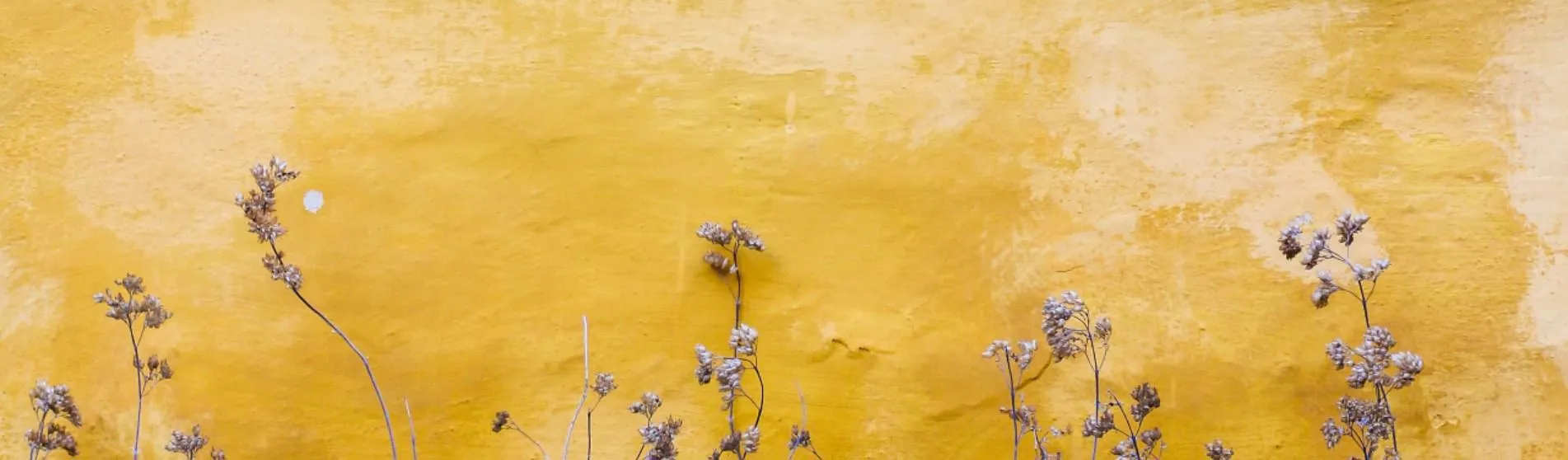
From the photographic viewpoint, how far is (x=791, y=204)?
4324 millimetres

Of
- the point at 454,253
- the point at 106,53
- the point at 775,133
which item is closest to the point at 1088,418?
the point at 775,133

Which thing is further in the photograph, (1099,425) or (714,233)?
(714,233)

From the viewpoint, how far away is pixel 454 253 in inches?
169

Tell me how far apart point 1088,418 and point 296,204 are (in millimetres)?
2815

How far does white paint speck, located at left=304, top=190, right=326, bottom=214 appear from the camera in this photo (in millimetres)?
4309

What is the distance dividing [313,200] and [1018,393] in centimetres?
258

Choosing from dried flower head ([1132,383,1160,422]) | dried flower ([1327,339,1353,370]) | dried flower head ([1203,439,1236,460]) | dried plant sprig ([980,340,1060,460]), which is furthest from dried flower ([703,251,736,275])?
dried flower ([1327,339,1353,370])

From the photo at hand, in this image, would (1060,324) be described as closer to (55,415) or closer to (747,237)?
(747,237)

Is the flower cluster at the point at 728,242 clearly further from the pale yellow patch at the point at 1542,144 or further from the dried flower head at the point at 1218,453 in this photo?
the pale yellow patch at the point at 1542,144

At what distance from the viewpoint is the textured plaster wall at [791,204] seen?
421 cm

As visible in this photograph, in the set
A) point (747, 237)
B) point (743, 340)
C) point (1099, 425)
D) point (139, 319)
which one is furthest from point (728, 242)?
point (139, 319)

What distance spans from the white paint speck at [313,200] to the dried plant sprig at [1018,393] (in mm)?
2380

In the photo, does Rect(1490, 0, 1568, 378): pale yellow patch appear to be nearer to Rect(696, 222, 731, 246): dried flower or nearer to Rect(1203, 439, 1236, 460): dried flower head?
Rect(1203, 439, 1236, 460): dried flower head

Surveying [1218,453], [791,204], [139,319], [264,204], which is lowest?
[1218,453]
